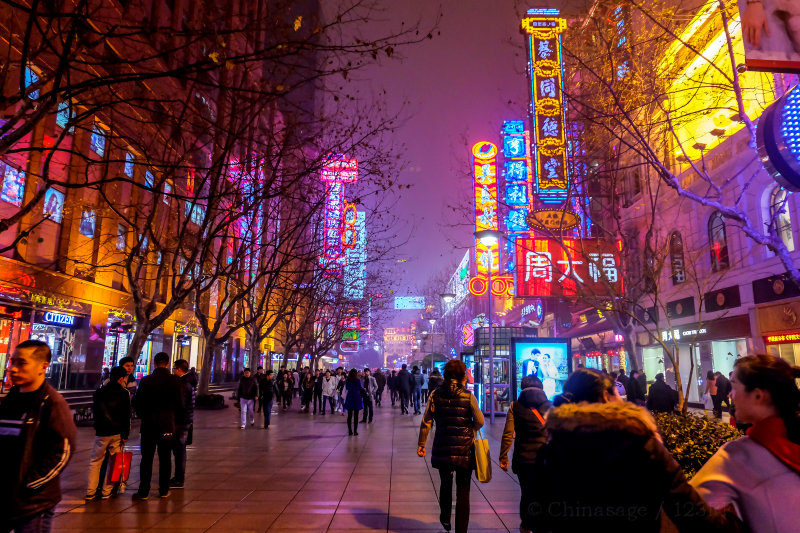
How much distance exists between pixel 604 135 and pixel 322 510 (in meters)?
13.7

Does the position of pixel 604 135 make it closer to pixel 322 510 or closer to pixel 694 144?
pixel 694 144

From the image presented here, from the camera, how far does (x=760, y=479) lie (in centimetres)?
211

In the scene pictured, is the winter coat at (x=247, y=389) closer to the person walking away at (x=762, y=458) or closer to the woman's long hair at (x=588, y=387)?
the woman's long hair at (x=588, y=387)

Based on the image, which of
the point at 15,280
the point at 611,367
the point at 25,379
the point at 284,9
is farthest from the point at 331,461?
the point at 611,367

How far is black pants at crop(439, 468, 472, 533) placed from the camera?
542cm

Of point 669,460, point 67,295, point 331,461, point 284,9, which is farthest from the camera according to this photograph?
point 67,295

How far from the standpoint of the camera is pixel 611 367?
3234 centimetres

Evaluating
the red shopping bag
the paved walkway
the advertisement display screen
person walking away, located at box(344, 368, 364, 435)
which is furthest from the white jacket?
the advertisement display screen

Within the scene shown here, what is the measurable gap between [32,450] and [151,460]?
422 centimetres

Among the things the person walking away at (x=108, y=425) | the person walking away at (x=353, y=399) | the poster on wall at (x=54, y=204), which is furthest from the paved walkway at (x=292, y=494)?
the poster on wall at (x=54, y=204)

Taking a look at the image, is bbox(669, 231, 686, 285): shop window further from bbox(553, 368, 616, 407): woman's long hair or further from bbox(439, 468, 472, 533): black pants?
bbox(553, 368, 616, 407): woman's long hair

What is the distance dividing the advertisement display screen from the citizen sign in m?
17.0

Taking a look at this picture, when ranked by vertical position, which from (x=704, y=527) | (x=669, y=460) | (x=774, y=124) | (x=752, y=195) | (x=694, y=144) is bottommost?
(x=704, y=527)

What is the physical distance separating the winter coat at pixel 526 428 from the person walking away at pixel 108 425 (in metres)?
5.11
